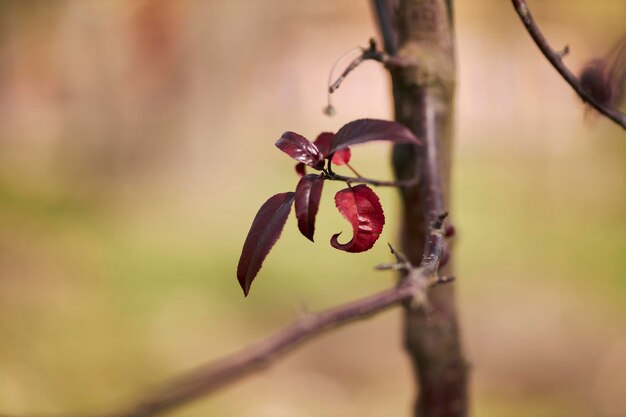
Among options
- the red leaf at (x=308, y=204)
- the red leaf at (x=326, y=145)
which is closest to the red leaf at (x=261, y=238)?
the red leaf at (x=308, y=204)

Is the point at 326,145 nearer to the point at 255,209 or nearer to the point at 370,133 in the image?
the point at 370,133

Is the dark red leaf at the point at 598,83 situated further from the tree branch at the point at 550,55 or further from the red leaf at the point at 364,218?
the red leaf at the point at 364,218

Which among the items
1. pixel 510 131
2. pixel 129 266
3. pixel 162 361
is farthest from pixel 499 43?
pixel 162 361

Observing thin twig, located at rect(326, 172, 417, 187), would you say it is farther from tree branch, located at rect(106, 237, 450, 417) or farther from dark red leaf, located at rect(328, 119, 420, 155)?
tree branch, located at rect(106, 237, 450, 417)

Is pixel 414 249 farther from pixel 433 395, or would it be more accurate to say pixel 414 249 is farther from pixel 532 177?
pixel 532 177

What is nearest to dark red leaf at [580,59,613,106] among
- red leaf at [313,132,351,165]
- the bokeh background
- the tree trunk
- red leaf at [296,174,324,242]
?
the bokeh background

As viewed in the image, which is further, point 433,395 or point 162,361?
point 162,361
